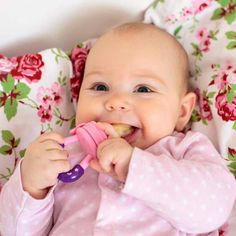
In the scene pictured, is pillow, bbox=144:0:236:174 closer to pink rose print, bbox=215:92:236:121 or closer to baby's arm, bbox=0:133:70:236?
pink rose print, bbox=215:92:236:121

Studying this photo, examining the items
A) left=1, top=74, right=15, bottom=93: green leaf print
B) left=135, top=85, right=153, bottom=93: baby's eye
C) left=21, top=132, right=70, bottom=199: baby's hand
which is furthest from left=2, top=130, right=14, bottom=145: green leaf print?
left=135, top=85, right=153, bottom=93: baby's eye

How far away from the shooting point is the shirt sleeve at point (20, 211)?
1048mm

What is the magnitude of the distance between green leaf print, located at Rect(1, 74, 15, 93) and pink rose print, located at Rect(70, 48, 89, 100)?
0.51 feet

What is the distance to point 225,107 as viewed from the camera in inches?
48.8

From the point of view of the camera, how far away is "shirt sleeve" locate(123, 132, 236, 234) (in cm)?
99

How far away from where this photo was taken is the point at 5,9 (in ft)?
4.58

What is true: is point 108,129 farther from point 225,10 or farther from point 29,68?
point 225,10

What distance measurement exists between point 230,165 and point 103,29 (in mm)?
547

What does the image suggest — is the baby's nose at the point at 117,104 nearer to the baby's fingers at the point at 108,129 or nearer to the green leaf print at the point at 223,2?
the baby's fingers at the point at 108,129

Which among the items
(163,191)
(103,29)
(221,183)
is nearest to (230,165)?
(221,183)

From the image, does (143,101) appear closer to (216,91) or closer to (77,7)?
(216,91)

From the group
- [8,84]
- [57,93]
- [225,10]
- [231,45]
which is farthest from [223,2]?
[8,84]

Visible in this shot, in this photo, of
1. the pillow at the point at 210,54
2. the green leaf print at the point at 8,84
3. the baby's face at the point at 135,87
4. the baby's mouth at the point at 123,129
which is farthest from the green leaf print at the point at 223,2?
the green leaf print at the point at 8,84

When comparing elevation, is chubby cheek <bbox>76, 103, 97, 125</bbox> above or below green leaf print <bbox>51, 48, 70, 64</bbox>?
below
